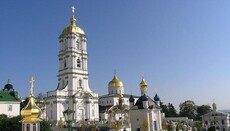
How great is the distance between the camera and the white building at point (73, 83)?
49.2 meters

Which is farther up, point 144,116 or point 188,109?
point 144,116

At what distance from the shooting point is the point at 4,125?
28.3 m

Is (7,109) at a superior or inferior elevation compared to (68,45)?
inferior

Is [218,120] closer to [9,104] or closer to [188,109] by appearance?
[188,109]

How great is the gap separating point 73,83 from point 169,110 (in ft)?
119

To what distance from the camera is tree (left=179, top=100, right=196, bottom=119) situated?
73.1 metres

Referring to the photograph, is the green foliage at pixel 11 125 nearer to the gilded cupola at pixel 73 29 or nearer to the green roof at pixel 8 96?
the green roof at pixel 8 96

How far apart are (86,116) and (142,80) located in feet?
56.0

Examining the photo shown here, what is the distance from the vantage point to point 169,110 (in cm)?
7612

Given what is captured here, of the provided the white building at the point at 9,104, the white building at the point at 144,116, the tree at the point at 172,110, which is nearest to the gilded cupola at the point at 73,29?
the white building at the point at 9,104

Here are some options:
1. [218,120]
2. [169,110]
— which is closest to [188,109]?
[169,110]

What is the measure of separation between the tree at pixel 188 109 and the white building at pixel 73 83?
31440mm

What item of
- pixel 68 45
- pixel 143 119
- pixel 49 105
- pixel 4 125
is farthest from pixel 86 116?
pixel 4 125

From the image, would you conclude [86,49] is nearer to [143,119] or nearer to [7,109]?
[7,109]
